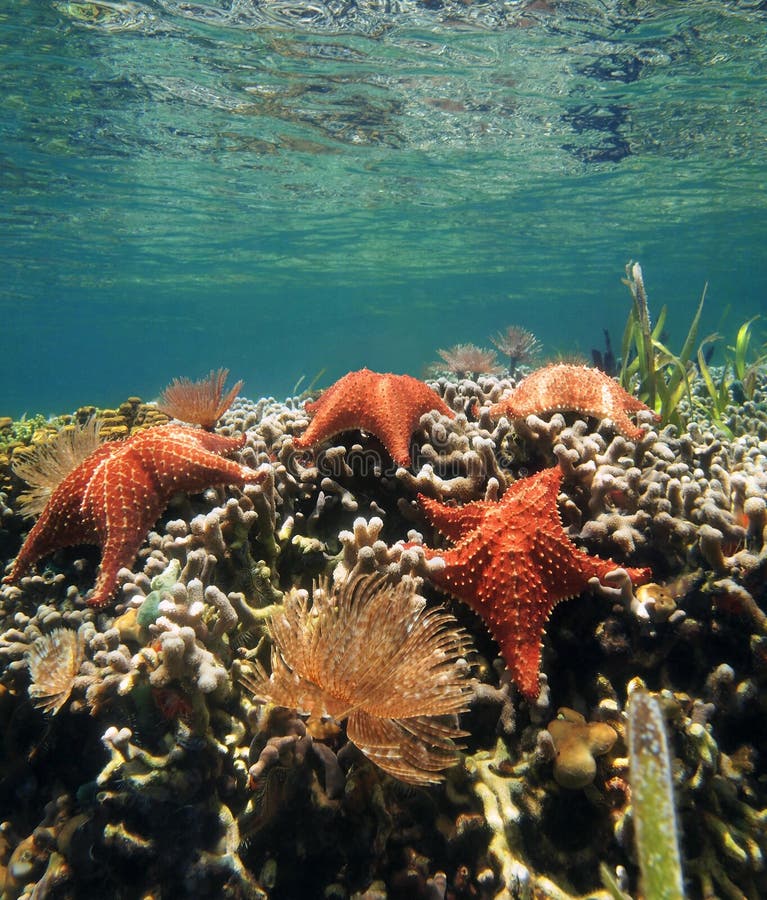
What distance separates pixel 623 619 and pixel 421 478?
1.46m

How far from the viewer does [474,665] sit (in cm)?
292

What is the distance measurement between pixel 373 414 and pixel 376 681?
6.30ft

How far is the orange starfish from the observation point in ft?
12.8

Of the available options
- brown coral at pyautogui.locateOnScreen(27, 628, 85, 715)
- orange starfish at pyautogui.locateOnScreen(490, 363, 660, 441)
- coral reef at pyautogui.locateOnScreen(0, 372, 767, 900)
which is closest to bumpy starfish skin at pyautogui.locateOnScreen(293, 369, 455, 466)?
coral reef at pyautogui.locateOnScreen(0, 372, 767, 900)

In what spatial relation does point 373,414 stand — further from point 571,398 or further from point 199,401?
point 199,401

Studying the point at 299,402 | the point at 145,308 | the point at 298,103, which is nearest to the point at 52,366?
the point at 145,308

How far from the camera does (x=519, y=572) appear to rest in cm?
258

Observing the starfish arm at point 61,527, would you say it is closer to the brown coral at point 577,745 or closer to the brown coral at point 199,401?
the brown coral at point 199,401

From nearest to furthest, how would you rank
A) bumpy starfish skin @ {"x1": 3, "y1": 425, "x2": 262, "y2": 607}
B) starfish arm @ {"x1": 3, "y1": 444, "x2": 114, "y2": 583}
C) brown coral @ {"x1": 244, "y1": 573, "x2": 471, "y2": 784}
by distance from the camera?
brown coral @ {"x1": 244, "y1": 573, "x2": 471, "y2": 784}
bumpy starfish skin @ {"x1": 3, "y1": 425, "x2": 262, "y2": 607}
starfish arm @ {"x1": 3, "y1": 444, "x2": 114, "y2": 583}

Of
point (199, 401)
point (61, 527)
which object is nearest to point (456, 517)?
point (61, 527)

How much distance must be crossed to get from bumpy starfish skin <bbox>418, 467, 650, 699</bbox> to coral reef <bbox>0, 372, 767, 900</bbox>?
0.11 ft

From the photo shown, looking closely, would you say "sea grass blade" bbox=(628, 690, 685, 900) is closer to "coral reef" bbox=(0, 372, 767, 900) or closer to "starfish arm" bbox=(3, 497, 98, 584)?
"coral reef" bbox=(0, 372, 767, 900)

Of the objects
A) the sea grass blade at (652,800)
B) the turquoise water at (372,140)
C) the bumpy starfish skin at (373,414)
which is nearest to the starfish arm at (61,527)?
the bumpy starfish skin at (373,414)

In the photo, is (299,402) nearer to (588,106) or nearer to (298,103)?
(298,103)
